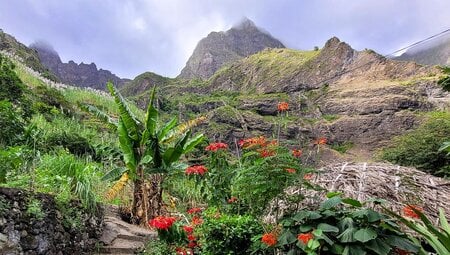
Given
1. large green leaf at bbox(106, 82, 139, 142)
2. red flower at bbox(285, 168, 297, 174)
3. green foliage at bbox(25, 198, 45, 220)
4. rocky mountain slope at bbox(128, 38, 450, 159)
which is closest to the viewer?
red flower at bbox(285, 168, 297, 174)

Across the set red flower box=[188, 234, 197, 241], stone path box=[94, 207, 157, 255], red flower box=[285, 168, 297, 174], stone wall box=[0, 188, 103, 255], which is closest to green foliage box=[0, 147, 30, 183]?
stone wall box=[0, 188, 103, 255]

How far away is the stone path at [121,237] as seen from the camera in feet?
21.0

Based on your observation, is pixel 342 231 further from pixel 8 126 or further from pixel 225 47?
pixel 225 47

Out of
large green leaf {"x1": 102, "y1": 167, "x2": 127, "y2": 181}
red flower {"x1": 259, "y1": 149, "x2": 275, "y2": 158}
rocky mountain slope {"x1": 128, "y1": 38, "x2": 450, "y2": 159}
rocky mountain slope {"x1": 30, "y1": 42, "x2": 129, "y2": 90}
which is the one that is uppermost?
rocky mountain slope {"x1": 30, "y1": 42, "x2": 129, "y2": 90}

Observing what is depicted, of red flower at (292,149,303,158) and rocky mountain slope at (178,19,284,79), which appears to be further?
rocky mountain slope at (178,19,284,79)

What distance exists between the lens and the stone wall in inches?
174

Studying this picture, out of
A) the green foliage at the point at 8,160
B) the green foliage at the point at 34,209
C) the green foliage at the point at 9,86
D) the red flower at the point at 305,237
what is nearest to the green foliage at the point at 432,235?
the red flower at the point at 305,237

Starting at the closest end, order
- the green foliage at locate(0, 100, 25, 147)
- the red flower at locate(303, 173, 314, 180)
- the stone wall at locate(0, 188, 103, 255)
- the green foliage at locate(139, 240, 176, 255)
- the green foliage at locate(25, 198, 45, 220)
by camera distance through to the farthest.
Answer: the stone wall at locate(0, 188, 103, 255) → the red flower at locate(303, 173, 314, 180) → the green foliage at locate(25, 198, 45, 220) → the green foliage at locate(0, 100, 25, 147) → the green foliage at locate(139, 240, 176, 255)

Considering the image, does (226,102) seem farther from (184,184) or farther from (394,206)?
(394,206)

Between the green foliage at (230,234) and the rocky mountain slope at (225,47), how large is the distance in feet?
255

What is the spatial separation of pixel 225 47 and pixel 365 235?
291 feet

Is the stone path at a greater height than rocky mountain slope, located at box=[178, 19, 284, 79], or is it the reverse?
rocky mountain slope, located at box=[178, 19, 284, 79]

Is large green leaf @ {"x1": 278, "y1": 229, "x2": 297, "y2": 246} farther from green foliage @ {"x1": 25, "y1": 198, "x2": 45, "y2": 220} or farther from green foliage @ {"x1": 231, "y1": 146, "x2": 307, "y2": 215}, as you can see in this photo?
green foliage @ {"x1": 25, "y1": 198, "x2": 45, "y2": 220}

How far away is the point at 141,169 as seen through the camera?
775cm
